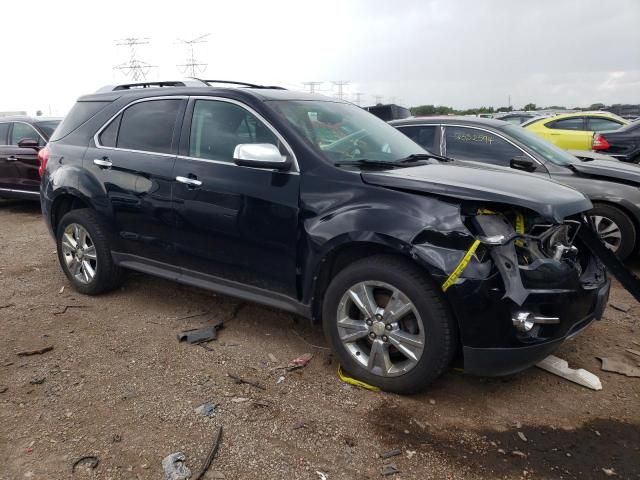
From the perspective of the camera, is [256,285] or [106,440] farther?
[256,285]

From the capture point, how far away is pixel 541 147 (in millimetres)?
6156

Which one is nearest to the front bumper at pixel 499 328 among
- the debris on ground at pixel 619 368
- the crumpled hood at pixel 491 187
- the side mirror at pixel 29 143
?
the crumpled hood at pixel 491 187

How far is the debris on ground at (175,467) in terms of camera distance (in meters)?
2.53

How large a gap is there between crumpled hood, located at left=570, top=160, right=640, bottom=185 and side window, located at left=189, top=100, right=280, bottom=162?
3760 millimetres

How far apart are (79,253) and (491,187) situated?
12.0ft

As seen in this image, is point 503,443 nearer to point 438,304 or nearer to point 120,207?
point 438,304

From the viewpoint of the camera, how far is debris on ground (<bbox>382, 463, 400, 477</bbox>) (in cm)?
256

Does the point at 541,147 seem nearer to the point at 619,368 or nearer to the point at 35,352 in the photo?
the point at 619,368

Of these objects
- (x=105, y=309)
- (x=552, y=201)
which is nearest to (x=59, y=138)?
(x=105, y=309)

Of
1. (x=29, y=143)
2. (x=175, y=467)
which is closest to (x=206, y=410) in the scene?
(x=175, y=467)

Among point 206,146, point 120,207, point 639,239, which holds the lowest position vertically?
point 639,239

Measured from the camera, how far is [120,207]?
14.5 feet

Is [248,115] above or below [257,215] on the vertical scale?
Answer: above

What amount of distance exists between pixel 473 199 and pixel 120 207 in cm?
289
